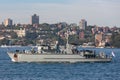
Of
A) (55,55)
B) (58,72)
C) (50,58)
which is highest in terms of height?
(55,55)

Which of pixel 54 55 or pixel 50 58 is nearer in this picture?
pixel 54 55

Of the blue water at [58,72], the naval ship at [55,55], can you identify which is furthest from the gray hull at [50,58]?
the blue water at [58,72]

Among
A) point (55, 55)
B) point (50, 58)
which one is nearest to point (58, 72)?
point (55, 55)

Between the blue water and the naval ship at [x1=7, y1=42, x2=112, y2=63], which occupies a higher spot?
the naval ship at [x1=7, y1=42, x2=112, y2=63]

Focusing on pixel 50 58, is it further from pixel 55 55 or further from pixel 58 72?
pixel 58 72

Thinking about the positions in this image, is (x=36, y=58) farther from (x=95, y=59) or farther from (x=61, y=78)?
(x=61, y=78)

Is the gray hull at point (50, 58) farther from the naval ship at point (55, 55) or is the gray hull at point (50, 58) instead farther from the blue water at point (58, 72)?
the blue water at point (58, 72)

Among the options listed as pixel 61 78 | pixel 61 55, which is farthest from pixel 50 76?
pixel 61 55

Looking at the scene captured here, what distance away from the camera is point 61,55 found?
11525cm

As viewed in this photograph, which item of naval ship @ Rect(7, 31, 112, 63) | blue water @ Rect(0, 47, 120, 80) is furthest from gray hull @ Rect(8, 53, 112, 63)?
blue water @ Rect(0, 47, 120, 80)

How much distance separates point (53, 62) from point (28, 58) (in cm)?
415

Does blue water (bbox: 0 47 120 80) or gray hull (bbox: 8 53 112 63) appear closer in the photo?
blue water (bbox: 0 47 120 80)

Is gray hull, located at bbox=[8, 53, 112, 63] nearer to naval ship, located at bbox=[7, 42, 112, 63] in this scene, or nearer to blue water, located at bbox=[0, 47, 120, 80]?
naval ship, located at bbox=[7, 42, 112, 63]

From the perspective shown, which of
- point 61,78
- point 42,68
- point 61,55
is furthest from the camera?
point 61,55
